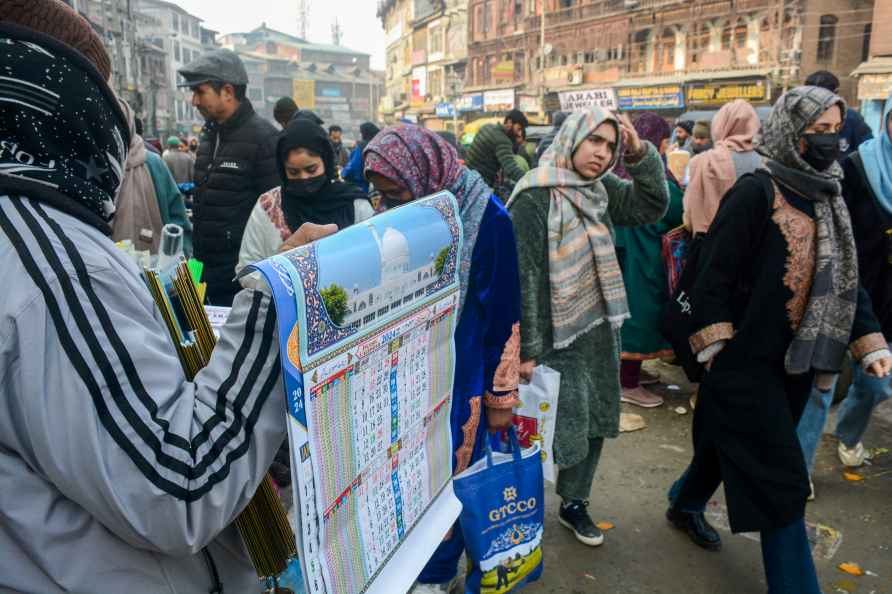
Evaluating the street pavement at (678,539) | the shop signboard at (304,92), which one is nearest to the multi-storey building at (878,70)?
the street pavement at (678,539)

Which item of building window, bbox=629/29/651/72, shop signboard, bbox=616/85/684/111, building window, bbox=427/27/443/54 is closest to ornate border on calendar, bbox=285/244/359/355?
shop signboard, bbox=616/85/684/111

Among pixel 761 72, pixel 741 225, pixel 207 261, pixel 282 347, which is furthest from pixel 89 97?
pixel 761 72

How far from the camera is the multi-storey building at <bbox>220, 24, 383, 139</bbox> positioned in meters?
82.6

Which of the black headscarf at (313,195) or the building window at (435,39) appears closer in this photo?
the black headscarf at (313,195)

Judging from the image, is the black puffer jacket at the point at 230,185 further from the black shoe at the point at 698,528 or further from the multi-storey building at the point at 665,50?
the multi-storey building at the point at 665,50

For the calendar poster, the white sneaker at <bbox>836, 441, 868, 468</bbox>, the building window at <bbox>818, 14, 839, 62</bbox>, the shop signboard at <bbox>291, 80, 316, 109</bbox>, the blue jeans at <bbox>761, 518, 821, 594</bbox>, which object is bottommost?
the white sneaker at <bbox>836, 441, 868, 468</bbox>

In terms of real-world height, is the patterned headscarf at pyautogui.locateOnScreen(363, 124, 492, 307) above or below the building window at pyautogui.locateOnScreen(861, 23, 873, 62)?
below

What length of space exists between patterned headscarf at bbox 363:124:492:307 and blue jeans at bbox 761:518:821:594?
160 cm

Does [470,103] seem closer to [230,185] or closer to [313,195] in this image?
[230,185]

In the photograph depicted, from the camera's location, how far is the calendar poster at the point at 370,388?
1.12 meters

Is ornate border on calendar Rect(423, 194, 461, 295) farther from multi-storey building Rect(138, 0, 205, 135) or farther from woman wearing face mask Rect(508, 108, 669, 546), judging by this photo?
multi-storey building Rect(138, 0, 205, 135)

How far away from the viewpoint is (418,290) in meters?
1.52

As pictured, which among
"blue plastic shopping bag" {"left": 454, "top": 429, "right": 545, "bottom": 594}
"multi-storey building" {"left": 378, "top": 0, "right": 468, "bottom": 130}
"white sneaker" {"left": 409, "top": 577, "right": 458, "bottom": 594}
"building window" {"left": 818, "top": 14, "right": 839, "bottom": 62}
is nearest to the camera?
"blue plastic shopping bag" {"left": 454, "top": 429, "right": 545, "bottom": 594}

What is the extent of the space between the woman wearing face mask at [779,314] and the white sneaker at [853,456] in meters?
1.55
